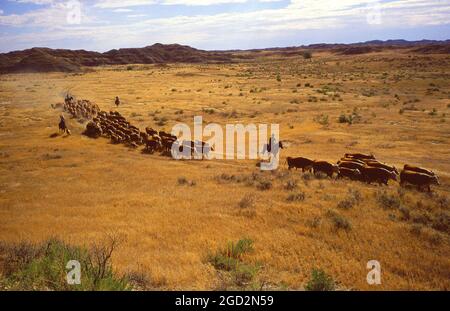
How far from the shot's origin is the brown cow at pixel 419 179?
1266cm

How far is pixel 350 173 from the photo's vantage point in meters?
14.0

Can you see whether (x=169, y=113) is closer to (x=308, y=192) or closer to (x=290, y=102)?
(x=290, y=102)

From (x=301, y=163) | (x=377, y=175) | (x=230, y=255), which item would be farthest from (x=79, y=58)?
(x=230, y=255)

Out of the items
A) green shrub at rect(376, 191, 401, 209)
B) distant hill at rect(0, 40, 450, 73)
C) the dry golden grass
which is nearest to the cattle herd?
the dry golden grass

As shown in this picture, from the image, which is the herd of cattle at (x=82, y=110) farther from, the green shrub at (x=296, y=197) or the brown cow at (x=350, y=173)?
the green shrub at (x=296, y=197)

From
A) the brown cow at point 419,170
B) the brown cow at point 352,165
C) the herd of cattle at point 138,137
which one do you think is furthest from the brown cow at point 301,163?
the herd of cattle at point 138,137

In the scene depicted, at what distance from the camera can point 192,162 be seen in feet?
58.1

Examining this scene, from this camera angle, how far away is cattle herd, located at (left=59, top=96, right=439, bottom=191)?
13.2m

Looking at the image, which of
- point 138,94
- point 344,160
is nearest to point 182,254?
point 344,160

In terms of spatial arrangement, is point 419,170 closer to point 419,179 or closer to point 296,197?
point 419,179

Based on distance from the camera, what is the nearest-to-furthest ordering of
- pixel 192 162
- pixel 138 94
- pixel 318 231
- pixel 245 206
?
pixel 318 231, pixel 245 206, pixel 192 162, pixel 138 94

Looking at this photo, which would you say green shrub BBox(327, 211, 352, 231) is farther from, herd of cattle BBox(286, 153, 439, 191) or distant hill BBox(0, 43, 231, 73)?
distant hill BBox(0, 43, 231, 73)
